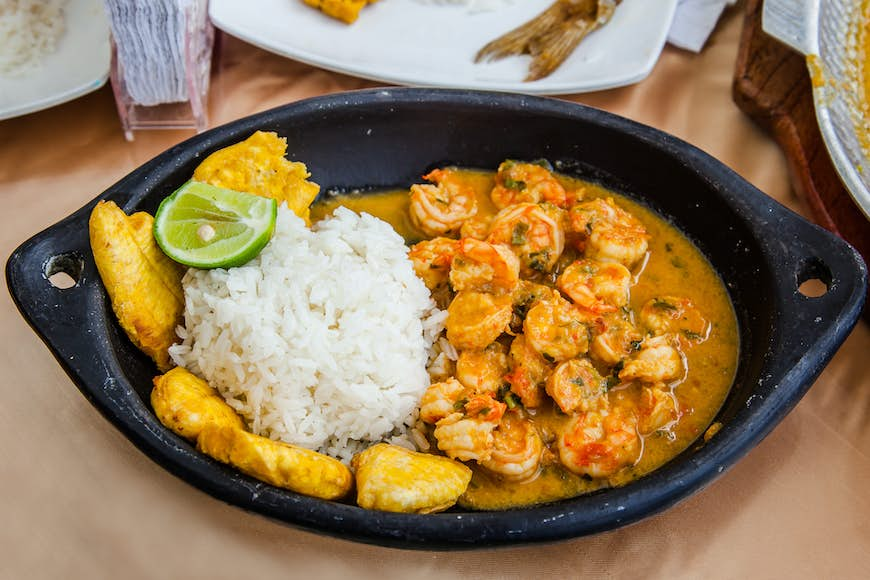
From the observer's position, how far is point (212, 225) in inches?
79.9

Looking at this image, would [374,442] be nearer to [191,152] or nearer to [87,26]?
[191,152]

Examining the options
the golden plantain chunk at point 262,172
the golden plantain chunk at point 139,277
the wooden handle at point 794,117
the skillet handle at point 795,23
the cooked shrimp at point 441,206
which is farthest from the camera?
the skillet handle at point 795,23

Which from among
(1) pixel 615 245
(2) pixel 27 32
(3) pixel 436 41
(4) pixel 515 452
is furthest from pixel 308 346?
(2) pixel 27 32

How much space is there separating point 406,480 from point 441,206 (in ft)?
2.98

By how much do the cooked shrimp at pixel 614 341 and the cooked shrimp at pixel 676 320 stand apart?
0.08 metres

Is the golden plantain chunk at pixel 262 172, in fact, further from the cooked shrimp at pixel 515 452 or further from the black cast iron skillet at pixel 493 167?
the cooked shrimp at pixel 515 452

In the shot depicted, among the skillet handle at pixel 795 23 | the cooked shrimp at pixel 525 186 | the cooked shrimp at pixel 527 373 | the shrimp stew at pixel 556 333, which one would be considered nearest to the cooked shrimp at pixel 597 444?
the shrimp stew at pixel 556 333

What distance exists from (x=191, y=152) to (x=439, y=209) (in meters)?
0.68

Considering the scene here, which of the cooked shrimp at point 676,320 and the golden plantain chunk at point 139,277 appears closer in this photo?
the golden plantain chunk at point 139,277

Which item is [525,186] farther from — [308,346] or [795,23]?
[795,23]

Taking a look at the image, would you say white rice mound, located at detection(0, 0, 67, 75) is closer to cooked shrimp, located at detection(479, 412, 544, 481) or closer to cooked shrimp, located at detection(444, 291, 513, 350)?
cooked shrimp, located at detection(444, 291, 513, 350)

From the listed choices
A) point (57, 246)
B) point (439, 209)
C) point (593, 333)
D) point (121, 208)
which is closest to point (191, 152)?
point (121, 208)

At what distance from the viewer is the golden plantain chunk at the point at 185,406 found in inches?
69.3

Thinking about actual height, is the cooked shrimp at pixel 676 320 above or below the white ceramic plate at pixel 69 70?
above
